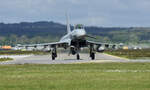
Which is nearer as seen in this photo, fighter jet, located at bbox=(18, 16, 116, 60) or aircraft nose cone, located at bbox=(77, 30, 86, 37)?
aircraft nose cone, located at bbox=(77, 30, 86, 37)

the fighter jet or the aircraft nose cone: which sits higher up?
the aircraft nose cone

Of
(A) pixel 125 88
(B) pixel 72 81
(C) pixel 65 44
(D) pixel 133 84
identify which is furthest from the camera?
(C) pixel 65 44

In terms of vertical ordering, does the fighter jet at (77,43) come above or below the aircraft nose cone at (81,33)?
below

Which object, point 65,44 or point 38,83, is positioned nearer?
point 38,83

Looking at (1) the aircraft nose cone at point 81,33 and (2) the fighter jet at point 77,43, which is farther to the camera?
(2) the fighter jet at point 77,43

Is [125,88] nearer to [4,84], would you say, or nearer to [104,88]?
[104,88]

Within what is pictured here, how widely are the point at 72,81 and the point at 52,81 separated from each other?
3.72 feet

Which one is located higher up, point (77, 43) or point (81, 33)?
point (81, 33)

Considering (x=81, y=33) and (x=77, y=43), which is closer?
(x=81, y=33)

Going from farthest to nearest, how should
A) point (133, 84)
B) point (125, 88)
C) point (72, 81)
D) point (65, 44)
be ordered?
point (65, 44)
point (72, 81)
point (133, 84)
point (125, 88)

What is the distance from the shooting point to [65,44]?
Result: 60.9 m

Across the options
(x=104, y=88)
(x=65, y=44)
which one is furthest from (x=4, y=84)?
(x=65, y=44)

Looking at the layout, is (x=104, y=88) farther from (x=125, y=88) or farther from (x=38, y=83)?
(x=38, y=83)

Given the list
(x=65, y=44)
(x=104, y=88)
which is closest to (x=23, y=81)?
(x=104, y=88)
